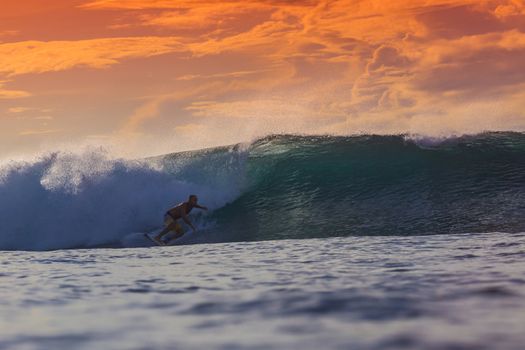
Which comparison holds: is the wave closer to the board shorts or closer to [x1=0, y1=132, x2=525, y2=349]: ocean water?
[x1=0, y1=132, x2=525, y2=349]: ocean water

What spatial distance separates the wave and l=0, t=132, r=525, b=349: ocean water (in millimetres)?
57

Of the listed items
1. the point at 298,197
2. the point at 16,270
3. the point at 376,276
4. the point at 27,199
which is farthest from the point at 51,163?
the point at 376,276

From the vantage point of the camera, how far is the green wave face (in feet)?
50.9

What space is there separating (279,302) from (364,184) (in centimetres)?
1380

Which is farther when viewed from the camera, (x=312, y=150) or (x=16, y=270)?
(x=312, y=150)

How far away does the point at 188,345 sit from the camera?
387 cm

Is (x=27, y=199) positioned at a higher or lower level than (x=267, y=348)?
higher

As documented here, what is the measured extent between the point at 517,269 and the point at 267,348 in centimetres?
377

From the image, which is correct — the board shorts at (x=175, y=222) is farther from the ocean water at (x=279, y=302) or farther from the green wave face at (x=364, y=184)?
the ocean water at (x=279, y=302)

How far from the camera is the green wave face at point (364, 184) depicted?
15.5m

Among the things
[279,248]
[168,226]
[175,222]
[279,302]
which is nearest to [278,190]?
[175,222]

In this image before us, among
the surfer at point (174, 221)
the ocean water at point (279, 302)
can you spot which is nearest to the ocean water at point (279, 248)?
the ocean water at point (279, 302)

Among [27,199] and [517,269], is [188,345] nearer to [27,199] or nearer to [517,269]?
[517,269]

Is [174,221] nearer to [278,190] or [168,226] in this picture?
[168,226]
